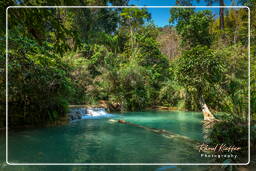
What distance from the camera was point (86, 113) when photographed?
10.8 meters

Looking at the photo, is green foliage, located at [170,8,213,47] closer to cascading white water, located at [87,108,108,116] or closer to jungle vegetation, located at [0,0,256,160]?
jungle vegetation, located at [0,0,256,160]

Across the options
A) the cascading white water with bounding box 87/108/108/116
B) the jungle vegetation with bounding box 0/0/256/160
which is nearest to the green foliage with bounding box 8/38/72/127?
the jungle vegetation with bounding box 0/0/256/160

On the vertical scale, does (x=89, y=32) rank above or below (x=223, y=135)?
above

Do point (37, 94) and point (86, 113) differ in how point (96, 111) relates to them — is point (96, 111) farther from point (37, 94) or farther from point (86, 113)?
point (37, 94)

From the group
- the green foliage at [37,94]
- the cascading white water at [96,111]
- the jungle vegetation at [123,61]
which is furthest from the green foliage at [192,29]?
the cascading white water at [96,111]

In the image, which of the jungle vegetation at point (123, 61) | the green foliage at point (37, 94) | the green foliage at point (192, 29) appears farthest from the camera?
the green foliage at point (37, 94)

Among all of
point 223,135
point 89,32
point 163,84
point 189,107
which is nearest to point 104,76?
point 89,32

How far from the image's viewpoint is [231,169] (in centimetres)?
→ 193

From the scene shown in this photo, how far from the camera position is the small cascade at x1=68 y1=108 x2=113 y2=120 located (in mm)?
9403

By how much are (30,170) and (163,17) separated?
8.84ft

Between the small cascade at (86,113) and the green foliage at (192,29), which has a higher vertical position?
the green foliage at (192,29)

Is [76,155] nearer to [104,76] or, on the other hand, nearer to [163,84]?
[104,76]

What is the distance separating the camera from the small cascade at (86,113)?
370 inches

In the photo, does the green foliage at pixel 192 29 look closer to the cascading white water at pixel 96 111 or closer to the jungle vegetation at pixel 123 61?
the jungle vegetation at pixel 123 61
